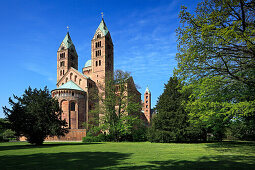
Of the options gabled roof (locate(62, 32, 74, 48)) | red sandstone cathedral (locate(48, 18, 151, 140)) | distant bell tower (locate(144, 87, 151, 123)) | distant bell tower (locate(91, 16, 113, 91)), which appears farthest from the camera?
distant bell tower (locate(144, 87, 151, 123))

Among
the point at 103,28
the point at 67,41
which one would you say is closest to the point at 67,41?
the point at 67,41

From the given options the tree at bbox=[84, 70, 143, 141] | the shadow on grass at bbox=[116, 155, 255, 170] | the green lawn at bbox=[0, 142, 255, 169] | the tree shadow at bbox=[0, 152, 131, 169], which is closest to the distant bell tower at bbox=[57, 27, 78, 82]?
the tree at bbox=[84, 70, 143, 141]

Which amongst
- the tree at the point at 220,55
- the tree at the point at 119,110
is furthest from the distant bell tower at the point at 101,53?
the tree at the point at 220,55

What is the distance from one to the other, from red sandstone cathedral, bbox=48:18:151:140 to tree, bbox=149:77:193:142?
333 inches

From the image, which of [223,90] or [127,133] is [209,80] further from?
[127,133]

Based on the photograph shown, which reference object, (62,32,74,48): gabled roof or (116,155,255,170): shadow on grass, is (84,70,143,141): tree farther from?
(62,32,74,48): gabled roof

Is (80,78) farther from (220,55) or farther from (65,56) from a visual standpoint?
(220,55)

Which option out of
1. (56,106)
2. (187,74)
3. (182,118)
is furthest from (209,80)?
(56,106)

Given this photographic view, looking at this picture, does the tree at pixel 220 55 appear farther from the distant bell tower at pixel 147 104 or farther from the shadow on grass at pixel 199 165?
the distant bell tower at pixel 147 104

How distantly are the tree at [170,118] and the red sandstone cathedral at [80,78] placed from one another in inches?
333

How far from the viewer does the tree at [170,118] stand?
2475 cm

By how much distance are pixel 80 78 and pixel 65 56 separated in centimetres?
1487

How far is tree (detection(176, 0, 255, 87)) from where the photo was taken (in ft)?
34.7

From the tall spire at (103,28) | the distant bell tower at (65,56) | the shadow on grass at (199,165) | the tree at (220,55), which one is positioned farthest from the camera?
the distant bell tower at (65,56)
